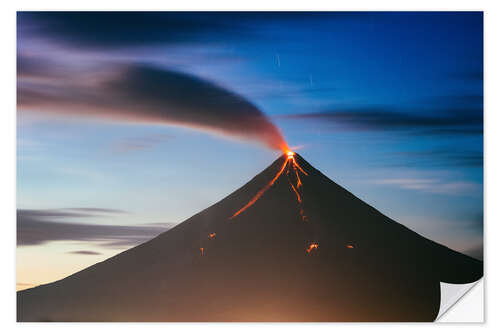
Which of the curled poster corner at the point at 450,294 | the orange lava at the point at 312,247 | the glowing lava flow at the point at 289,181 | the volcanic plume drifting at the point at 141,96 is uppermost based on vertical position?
the volcanic plume drifting at the point at 141,96

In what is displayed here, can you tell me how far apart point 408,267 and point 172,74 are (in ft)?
7.53

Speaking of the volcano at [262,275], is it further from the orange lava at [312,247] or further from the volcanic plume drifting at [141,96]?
the volcanic plume drifting at [141,96]

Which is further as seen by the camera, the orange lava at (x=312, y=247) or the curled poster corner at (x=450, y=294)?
the orange lava at (x=312, y=247)

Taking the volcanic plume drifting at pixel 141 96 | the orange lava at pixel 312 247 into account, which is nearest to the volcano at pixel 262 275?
the orange lava at pixel 312 247

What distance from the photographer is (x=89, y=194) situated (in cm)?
473

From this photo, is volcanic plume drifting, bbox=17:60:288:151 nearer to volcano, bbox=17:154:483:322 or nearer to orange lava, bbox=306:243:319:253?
volcano, bbox=17:154:483:322

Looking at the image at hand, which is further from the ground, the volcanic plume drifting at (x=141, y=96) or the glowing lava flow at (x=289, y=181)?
the volcanic plume drifting at (x=141, y=96)

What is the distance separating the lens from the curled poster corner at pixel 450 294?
4.62 m

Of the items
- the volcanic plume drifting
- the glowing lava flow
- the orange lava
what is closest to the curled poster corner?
the orange lava

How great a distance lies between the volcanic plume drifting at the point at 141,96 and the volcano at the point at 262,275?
1.45 feet

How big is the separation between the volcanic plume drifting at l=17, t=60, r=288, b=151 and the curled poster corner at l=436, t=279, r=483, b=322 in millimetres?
1708

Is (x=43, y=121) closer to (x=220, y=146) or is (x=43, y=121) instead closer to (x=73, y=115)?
(x=73, y=115)

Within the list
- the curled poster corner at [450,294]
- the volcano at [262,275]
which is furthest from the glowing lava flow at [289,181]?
the curled poster corner at [450,294]
